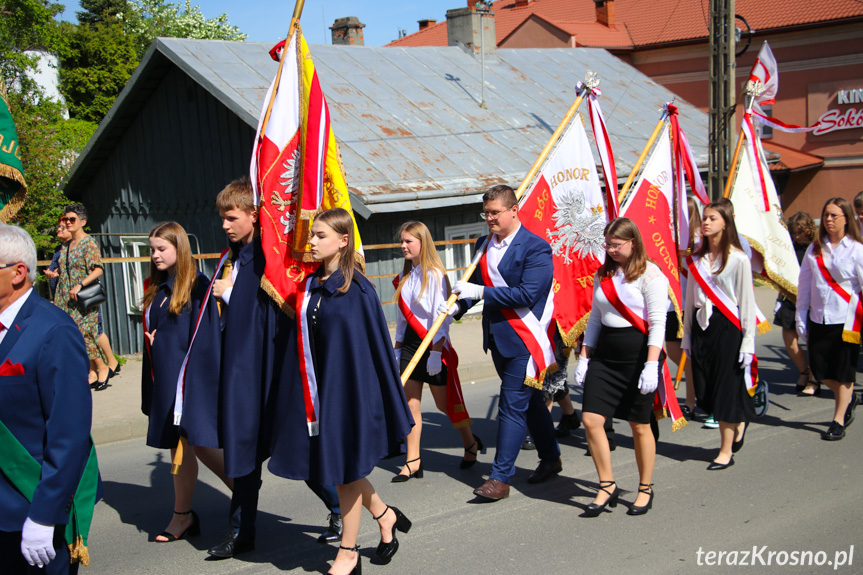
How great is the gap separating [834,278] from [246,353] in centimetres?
513

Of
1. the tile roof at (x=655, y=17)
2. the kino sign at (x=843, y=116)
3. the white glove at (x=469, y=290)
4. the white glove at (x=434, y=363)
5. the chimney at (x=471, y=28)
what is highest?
the tile roof at (x=655, y=17)

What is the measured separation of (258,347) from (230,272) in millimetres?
516

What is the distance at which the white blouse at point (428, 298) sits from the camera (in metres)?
6.01

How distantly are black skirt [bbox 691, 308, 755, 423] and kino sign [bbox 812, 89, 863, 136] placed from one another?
24794mm

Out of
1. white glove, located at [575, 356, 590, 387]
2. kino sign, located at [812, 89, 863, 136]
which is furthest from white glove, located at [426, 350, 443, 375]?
kino sign, located at [812, 89, 863, 136]

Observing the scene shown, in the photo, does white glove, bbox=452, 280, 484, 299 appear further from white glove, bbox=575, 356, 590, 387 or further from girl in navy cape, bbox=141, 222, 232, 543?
girl in navy cape, bbox=141, 222, 232, 543

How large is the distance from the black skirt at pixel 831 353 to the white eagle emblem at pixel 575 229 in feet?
6.76

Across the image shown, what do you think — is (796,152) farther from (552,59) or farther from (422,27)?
(422,27)

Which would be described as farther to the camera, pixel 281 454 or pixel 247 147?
pixel 247 147

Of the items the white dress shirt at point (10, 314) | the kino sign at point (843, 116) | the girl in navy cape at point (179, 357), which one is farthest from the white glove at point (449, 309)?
the kino sign at point (843, 116)

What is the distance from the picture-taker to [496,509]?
5305 millimetres

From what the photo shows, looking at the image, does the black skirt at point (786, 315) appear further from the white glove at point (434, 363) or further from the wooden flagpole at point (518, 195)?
the white glove at point (434, 363)

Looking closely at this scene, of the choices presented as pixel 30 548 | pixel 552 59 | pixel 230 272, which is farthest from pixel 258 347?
pixel 552 59

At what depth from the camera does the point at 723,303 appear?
6.18 m
